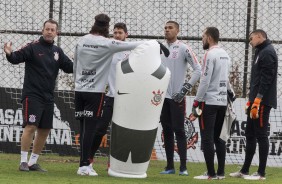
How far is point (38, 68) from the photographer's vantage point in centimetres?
1148

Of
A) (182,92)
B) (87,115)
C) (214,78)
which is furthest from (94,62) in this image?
(214,78)

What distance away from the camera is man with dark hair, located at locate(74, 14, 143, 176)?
10.8 m

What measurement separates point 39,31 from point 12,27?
440mm

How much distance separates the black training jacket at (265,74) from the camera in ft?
37.4

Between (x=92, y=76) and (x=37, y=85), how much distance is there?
0.94 m

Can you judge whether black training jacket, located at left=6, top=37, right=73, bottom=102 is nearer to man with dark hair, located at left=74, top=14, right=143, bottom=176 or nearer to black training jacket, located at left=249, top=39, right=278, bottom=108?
man with dark hair, located at left=74, top=14, right=143, bottom=176

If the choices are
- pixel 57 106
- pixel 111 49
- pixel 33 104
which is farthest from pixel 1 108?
pixel 111 49

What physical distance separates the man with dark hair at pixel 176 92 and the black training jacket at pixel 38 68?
1528mm

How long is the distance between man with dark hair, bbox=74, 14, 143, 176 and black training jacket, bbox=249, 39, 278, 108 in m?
1.93

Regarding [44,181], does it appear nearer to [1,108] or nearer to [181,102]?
[181,102]

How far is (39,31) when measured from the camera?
14.8 meters

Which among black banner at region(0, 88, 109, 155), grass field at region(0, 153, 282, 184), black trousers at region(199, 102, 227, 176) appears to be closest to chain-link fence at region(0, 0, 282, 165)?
black banner at region(0, 88, 109, 155)

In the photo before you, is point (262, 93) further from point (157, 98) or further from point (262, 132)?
point (157, 98)

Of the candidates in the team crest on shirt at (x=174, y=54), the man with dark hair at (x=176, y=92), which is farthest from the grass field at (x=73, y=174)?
the team crest on shirt at (x=174, y=54)
